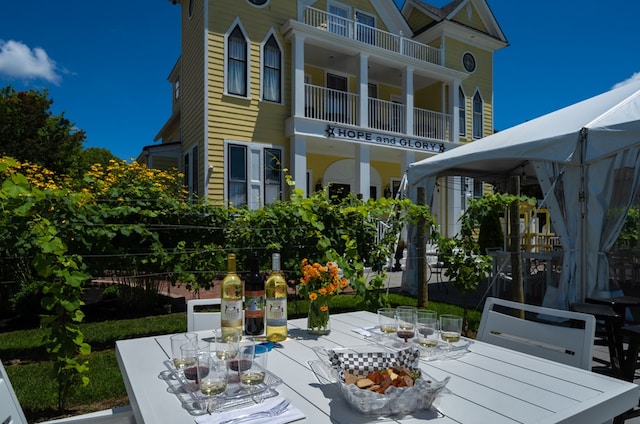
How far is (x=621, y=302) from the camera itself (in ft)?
12.5

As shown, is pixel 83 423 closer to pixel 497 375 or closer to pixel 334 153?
pixel 497 375

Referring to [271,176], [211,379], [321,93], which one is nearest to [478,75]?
[321,93]

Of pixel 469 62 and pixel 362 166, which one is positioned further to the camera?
pixel 469 62

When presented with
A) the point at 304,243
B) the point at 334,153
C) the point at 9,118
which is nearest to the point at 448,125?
the point at 334,153

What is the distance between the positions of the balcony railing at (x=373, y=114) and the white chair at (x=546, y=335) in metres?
9.43

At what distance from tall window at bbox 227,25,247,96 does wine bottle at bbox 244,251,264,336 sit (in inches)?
356

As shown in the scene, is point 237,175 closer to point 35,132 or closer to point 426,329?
point 426,329

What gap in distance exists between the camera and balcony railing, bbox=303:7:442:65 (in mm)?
11570

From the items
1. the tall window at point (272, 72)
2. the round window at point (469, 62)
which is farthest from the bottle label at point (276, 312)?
the round window at point (469, 62)

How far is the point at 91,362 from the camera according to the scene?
143 inches

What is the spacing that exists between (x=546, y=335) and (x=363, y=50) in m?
10.7

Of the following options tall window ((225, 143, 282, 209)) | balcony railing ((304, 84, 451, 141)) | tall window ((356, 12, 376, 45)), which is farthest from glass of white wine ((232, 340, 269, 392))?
tall window ((356, 12, 376, 45))

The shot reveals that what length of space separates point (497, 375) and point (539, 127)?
5405 millimetres

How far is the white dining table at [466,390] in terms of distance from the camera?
1150mm
